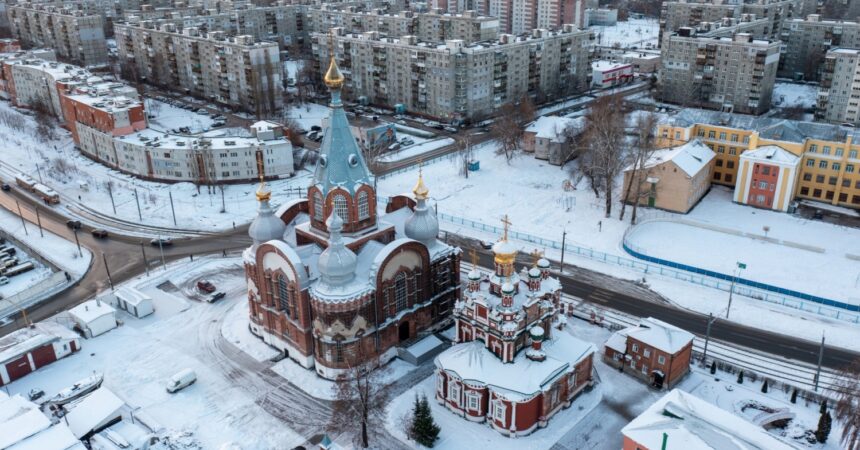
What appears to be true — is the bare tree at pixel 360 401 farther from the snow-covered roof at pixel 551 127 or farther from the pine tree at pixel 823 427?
the snow-covered roof at pixel 551 127

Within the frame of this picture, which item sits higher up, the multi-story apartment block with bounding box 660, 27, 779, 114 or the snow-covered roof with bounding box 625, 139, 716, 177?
the multi-story apartment block with bounding box 660, 27, 779, 114

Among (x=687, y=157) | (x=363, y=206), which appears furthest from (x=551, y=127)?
(x=363, y=206)

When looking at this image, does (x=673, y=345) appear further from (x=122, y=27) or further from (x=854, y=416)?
(x=122, y=27)

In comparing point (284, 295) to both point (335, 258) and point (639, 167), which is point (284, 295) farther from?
point (639, 167)

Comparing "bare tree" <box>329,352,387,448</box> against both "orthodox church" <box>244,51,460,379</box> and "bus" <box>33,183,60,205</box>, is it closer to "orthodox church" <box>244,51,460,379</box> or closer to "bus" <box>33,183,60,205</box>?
"orthodox church" <box>244,51,460,379</box>

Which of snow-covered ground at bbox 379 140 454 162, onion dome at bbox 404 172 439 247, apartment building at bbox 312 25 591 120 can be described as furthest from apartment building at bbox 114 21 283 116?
onion dome at bbox 404 172 439 247
